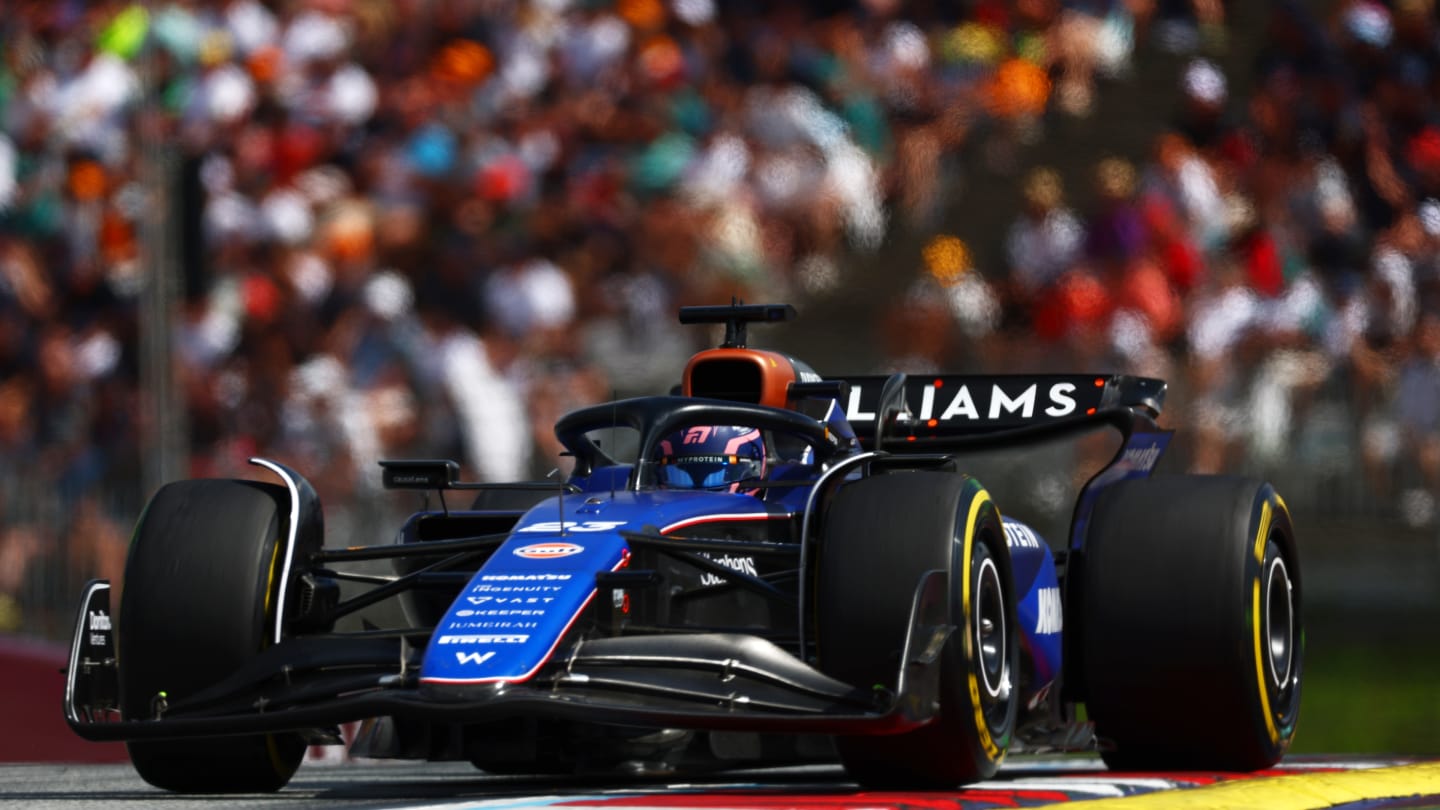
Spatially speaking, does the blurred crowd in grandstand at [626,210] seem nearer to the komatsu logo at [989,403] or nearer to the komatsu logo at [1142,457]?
the komatsu logo at [989,403]

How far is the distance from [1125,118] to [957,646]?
9880mm

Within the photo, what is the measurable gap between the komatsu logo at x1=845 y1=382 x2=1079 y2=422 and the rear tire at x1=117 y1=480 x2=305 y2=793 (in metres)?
2.89

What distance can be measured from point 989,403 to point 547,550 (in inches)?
122

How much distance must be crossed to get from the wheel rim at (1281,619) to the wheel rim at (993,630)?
1.18 metres

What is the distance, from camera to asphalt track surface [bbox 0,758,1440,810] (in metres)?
5.39

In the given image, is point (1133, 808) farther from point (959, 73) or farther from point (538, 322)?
point (959, 73)

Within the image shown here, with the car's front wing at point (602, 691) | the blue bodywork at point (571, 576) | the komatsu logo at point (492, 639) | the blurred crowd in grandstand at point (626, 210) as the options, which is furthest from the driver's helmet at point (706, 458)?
the blurred crowd in grandstand at point (626, 210)

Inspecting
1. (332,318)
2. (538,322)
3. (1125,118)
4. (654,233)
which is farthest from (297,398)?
(1125,118)

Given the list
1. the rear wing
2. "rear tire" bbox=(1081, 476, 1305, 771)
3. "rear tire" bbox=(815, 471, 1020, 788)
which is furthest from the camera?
the rear wing

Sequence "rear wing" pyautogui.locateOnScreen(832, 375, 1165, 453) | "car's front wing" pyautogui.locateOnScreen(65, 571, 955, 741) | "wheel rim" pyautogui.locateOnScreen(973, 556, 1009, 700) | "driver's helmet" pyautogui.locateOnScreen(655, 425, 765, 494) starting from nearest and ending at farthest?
1. "car's front wing" pyautogui.locateOnScreen(65, 571, 955, 741)
2. "wheel rim" pyautogui.locateOnScreen(973, 556, 1009, 700)
3. "driver's helmet" pyautogui.locateOnScreen(655, 425, 765, 494)
4. "rear wing" pyautogui.locateOnScreen(832, 375, 1165, 453)

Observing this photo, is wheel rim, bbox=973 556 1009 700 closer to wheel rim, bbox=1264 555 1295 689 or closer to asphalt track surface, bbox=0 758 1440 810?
asphalt track surface, bbox=0 758 1440 810

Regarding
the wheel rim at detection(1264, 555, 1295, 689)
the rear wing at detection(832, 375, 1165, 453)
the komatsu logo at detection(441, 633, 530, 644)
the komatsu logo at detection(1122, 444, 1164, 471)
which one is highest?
the rear wing at detection(832, 375, 1165, 453)

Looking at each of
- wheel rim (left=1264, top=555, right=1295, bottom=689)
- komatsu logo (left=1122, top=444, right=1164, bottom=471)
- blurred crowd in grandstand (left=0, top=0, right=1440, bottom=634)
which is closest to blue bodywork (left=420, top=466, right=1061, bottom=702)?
wheel rim (left=1264, top=555, right=1295, bottom=689)

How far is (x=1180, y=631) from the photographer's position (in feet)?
21.3
